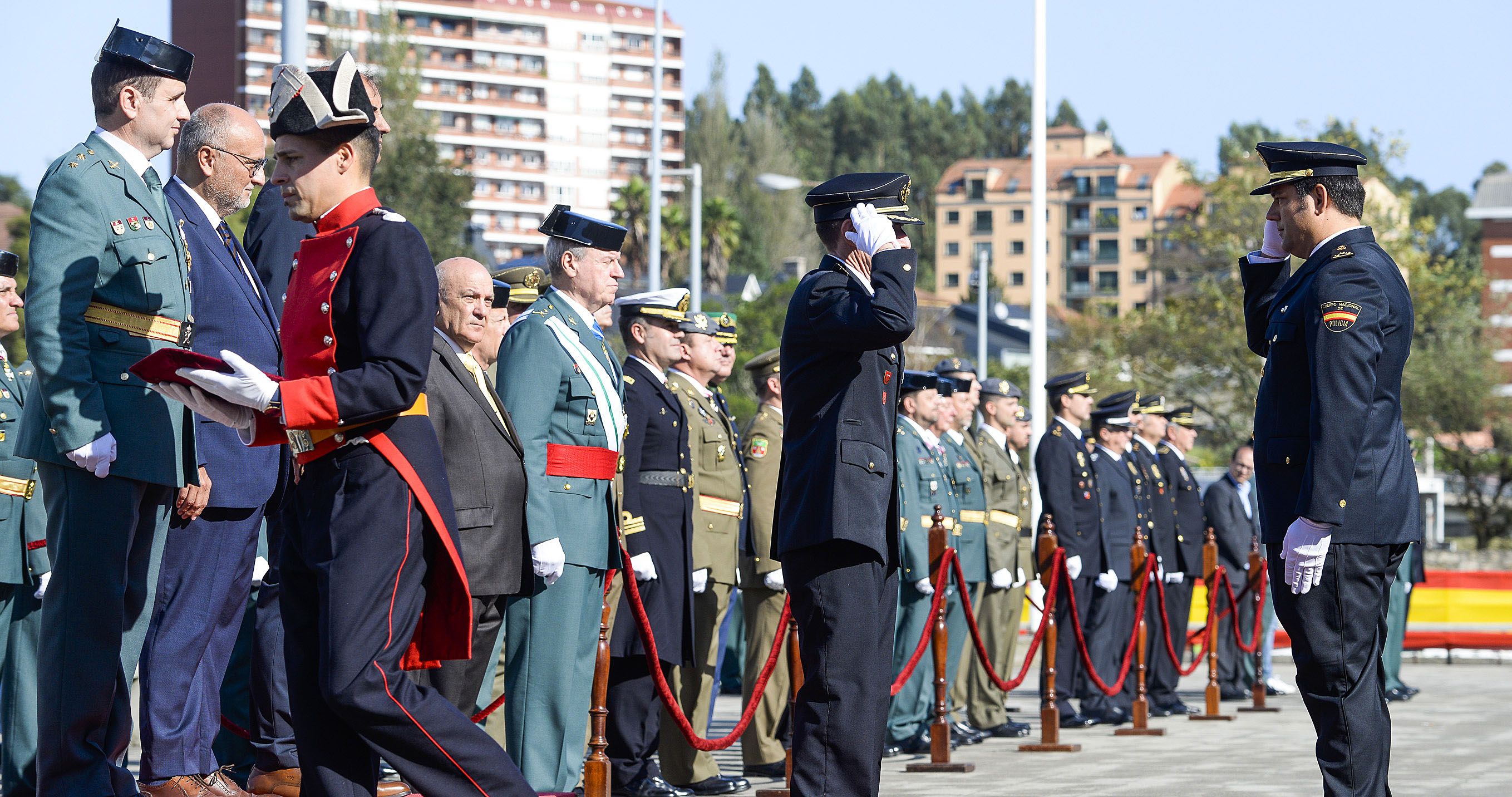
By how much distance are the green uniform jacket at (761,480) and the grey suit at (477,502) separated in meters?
3.35

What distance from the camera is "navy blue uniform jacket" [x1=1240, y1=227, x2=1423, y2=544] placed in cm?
568

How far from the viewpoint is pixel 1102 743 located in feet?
35.6

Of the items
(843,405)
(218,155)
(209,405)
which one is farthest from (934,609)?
(209,405)

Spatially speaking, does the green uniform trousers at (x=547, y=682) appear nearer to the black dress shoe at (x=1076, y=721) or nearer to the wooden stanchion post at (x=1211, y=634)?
the black dress shoe at (x=1076, y=721)

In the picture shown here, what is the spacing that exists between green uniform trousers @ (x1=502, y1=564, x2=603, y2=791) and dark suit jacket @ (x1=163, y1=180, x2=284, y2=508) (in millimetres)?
1126

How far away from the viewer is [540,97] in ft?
421

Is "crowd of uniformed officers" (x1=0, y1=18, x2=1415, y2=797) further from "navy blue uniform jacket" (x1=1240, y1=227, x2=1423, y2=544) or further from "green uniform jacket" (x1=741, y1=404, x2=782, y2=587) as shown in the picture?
"navy blue uniform jacket" (x1=1240, y1=227, x2=1423, y2=544)

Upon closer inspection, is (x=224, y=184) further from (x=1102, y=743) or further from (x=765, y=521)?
(x=1102, y=743)

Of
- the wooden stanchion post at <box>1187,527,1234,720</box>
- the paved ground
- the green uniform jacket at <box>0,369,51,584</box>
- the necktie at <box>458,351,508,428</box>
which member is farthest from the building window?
the necktie at <box>458,351,508,428</box>

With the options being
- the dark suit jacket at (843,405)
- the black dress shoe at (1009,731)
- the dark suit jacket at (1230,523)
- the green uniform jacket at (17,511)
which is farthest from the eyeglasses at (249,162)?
the dark suit jacket at (1230,523)

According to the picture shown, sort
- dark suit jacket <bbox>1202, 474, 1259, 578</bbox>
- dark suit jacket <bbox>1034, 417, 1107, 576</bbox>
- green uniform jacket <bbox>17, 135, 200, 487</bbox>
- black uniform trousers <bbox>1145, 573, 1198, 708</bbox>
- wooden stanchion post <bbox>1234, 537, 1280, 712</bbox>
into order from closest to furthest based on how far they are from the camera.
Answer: green uniform jacket <bbox>17, 135, 200, 487</bbox> → dark suit jacket <bbox>1034, 417, 1107, 576</bbox> → black uniform trousers <bbox>1145, 573, 1198, 708</bbox> → wooden stanchion post <bbox>1234, 537, 1280, 712</bbox> → dark suit jacket <bbox>1202, 474, 1259, 578</bbox>

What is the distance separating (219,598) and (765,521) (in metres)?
4.25

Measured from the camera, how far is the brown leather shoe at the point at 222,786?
5.87 metres

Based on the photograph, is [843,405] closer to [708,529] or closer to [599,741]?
[599,741]
